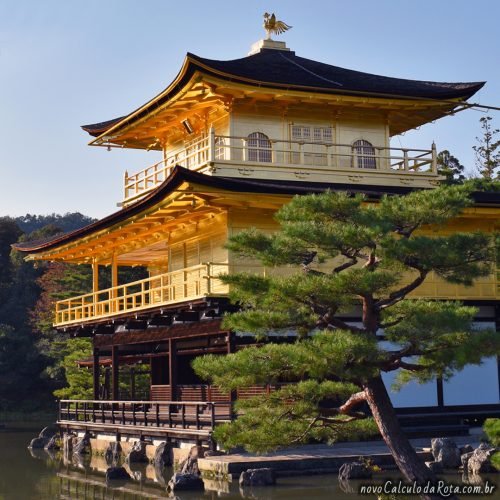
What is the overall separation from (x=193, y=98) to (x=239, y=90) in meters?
1.45

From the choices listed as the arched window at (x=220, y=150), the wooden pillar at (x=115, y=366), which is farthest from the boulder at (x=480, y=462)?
the wooden pillar at (x=115, y=366)

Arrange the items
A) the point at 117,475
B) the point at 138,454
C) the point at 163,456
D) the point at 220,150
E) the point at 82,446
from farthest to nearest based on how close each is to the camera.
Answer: the point at 82,446 → the point at 220,150 → the point at 138,454 → the point at 163,456 → the point at 117,475

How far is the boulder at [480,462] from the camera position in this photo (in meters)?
19.6

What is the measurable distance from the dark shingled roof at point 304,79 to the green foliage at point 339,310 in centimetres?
913

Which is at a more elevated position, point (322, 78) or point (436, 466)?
point (322, 78)

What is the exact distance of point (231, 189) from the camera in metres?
22.3

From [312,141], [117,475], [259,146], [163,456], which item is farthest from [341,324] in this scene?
[312,141]

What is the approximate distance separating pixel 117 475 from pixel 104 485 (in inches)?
32.8

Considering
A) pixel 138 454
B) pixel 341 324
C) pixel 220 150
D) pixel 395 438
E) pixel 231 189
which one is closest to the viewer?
pixel 395 438

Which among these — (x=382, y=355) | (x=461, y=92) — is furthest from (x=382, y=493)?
(x=461, y=92)

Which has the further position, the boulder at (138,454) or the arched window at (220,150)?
the arched window at (220,150)

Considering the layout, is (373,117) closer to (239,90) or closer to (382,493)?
(239,90)

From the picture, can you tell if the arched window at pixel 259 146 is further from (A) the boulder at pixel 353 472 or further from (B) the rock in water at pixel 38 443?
(B) the rock in water at pixel 38 443

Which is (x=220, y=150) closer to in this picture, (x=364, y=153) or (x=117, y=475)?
(x=364, y=153)
